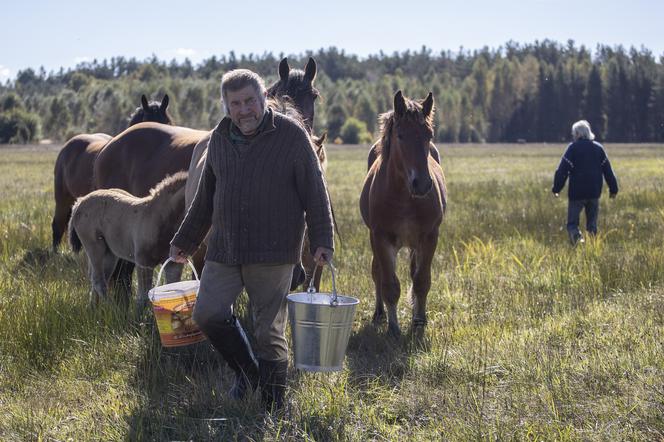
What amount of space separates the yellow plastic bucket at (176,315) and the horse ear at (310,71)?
2.97 meters

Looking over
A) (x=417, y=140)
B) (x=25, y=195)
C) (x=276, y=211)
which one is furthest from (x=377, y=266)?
(x=25, y=195)

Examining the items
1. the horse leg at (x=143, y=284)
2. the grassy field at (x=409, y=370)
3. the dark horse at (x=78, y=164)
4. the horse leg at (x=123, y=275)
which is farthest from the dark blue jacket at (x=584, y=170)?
the horse leg at (x=143, y=284)

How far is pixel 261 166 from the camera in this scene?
4629 mm

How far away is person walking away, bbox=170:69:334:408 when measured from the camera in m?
4.62

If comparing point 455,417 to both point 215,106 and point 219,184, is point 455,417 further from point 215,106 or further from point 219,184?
point 215,106

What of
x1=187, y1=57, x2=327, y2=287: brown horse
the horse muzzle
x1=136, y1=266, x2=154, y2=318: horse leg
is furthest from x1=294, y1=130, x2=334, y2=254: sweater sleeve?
x1=136, y1=266, x2=154, y2=318: horse leg

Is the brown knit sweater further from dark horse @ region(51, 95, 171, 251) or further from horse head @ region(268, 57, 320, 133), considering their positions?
dark horse @ region(51, 95, 171, 251)

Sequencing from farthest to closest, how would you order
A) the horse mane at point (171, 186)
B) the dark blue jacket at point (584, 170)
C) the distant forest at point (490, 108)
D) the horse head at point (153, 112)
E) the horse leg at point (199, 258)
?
the distant forest at point (490, 108) → the dark blue jacket at point (584, 170) → the horse head at point (153, 112) → the horse leg at point (199, 258) → the horse mane at point (171, 186)

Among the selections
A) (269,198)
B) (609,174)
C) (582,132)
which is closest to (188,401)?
(269,198)

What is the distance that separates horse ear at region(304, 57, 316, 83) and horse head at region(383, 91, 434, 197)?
107cm

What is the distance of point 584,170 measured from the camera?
12023 mm

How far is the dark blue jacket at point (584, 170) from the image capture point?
12.0m

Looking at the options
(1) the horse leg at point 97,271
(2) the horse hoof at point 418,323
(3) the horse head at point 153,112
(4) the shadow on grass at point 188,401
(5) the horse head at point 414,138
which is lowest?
(2) the horse hoof at point 418,323

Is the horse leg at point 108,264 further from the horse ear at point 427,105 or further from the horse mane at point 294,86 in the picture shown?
the horse ear at point 427,105
